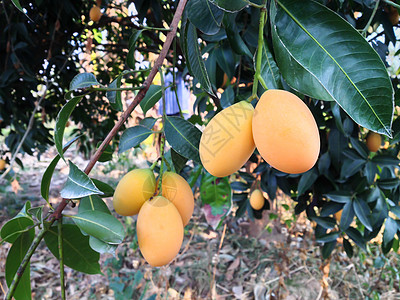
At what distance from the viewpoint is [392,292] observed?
5.71 ft

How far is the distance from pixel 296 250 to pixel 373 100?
6.90 ft

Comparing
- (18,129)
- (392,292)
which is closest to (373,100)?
(18,129)

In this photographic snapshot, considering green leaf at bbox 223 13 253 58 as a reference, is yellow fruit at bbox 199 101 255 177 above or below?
below

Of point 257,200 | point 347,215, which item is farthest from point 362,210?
point 257,200

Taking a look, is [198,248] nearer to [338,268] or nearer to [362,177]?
[338,268]

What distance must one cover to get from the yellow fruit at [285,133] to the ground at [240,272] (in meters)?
1.24

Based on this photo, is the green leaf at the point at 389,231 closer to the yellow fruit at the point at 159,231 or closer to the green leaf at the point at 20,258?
the yellow fruit at the point at 159,231

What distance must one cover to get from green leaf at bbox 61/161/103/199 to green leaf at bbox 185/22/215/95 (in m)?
0.19

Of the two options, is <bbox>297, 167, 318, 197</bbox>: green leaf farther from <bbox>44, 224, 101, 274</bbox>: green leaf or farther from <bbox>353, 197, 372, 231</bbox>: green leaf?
<bbox>44, 224, 101, 274</bbox>: green leaf

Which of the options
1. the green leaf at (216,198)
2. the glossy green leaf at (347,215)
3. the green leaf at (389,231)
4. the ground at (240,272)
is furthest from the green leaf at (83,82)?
the ground at (240,272)

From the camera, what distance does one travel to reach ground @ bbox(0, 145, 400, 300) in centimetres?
169

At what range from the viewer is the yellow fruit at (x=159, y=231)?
1.39ft

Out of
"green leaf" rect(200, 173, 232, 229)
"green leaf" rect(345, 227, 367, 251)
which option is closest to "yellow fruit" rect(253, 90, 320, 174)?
"green leaf" rect(200, 173, 232, 229)

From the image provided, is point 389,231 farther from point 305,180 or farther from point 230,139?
point 230,139
